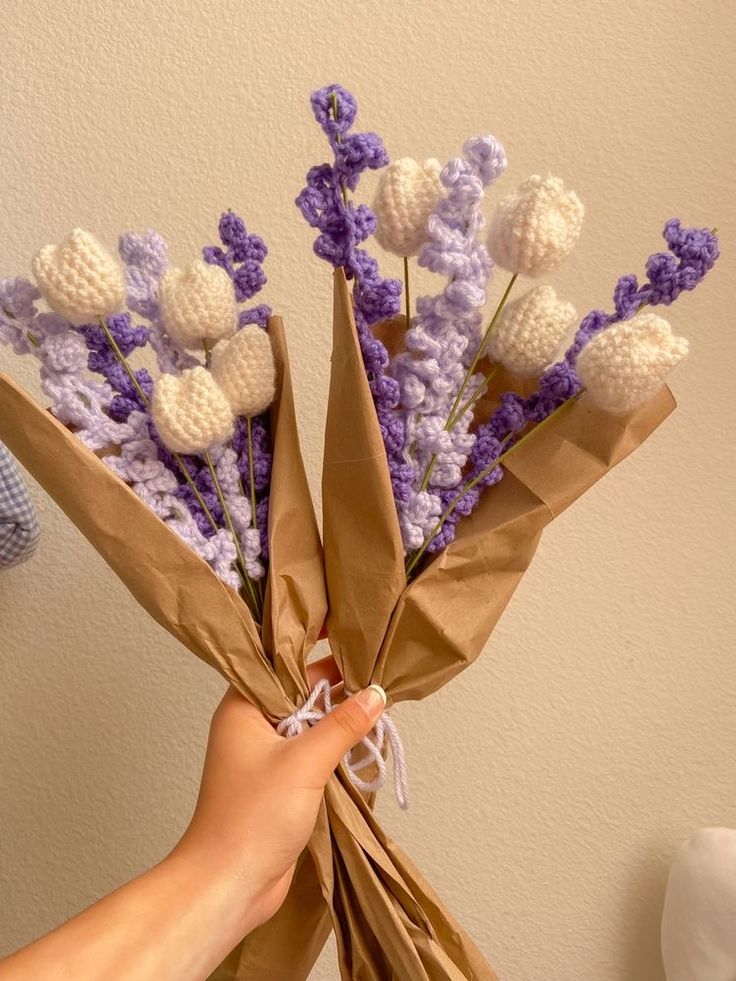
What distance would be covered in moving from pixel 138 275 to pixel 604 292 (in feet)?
1.91

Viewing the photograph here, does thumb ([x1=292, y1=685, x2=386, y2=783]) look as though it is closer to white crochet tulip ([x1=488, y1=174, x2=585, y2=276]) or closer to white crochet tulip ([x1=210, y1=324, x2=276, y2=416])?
white crochet tulip ([x1=210, y1=324, x2=276, y2=416])

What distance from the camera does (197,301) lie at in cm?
63

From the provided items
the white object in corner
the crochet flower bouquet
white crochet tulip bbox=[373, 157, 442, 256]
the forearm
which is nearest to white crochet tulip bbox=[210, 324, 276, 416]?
the crochet flower bouquet

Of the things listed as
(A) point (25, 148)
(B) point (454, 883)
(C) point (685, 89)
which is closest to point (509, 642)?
(B) point (454, 883)

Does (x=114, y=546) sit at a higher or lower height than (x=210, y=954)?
higher

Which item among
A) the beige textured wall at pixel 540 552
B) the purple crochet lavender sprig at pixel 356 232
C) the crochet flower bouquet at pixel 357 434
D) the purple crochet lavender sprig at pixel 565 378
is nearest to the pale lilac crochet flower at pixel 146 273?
the crochet flower bouquet at pixel 357 434

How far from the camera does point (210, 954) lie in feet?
2.16

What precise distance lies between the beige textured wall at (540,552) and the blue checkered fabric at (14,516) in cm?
7

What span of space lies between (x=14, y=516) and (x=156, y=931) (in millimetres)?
472

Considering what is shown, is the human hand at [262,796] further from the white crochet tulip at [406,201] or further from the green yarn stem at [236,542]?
the white crochet tulip at [406,201]

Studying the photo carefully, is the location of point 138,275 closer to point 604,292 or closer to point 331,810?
point 331,810

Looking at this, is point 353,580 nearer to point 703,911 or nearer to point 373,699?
point 373,699

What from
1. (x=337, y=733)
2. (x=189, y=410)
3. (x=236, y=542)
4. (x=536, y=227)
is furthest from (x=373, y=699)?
(x=536, y=227)

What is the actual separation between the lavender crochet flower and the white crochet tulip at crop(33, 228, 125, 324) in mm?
293
